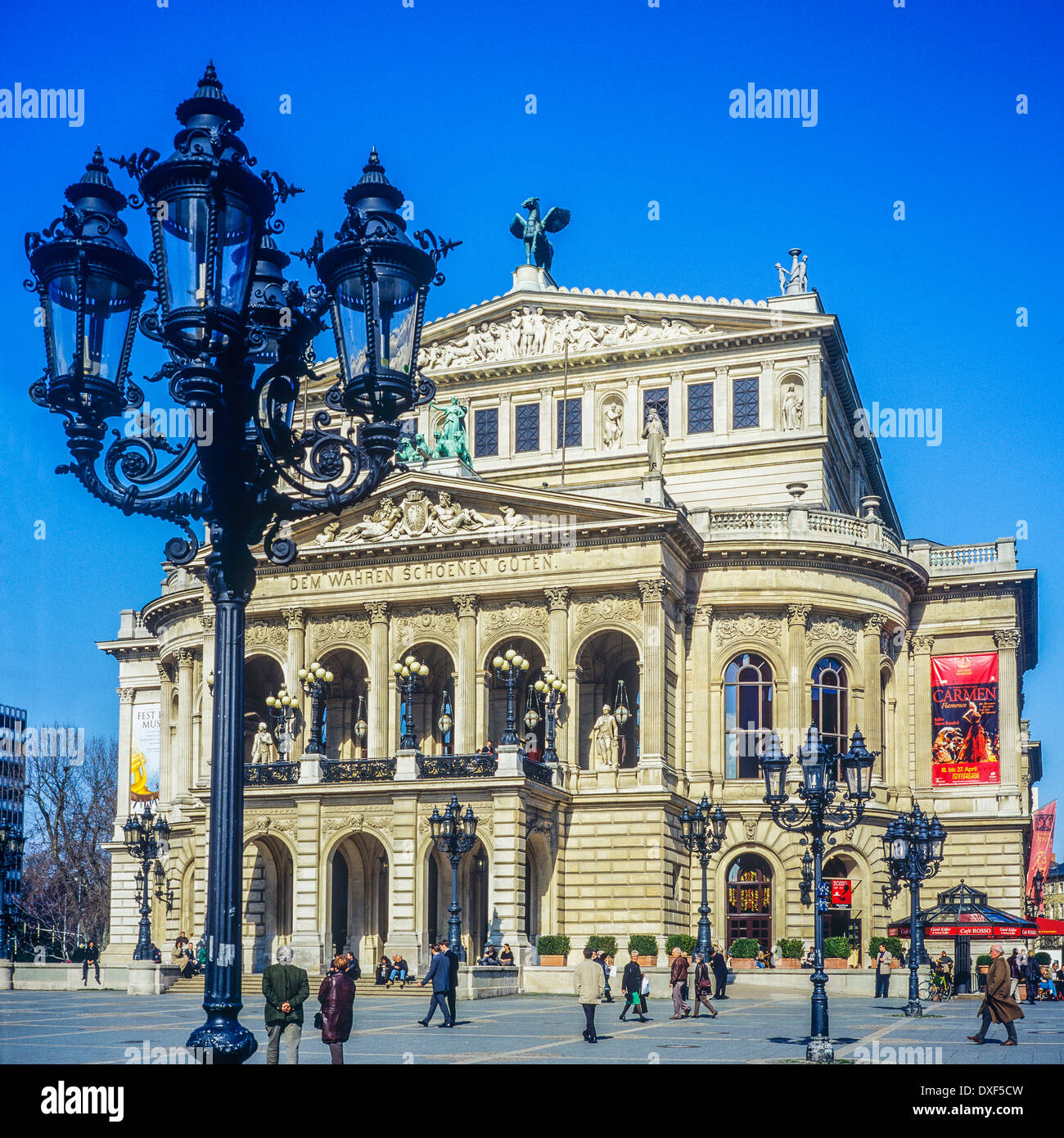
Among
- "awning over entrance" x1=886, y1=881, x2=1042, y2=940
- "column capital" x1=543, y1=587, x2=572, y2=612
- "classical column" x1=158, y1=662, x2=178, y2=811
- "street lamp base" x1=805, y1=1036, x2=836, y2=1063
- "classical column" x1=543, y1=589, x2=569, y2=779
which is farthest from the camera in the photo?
"classical column" x1=158, y1=662, x2=178, y2=811

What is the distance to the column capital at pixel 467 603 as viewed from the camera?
5541 centimetres

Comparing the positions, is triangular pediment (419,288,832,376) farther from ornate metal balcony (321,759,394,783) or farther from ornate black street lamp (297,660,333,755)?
ornate metal balcony (321,759,394,783)

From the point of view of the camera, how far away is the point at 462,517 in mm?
55562

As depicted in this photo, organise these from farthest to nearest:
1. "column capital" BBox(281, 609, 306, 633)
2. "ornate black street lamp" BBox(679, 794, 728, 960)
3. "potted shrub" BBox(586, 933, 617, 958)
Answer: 1. "column capital" BBox(281, 609, 306, 633)
2. "potted shrub" BBox(586, 933, 617, 958)
3. "ornate black street lamp" BBox(679, 794, 728, 960)

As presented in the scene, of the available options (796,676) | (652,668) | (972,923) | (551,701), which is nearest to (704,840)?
(652,668)

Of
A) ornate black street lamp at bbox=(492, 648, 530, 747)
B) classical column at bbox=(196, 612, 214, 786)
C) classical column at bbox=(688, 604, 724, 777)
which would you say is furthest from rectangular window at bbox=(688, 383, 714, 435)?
classical column at bbox=(196, 612, 214, 786)

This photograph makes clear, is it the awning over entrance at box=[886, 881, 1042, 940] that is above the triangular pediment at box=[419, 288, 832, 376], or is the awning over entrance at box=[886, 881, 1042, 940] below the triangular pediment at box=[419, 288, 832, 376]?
below

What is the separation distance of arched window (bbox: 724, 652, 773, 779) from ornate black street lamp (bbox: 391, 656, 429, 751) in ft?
36.6

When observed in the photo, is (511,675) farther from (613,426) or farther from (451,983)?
(451,983)

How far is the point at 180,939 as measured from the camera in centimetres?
5403

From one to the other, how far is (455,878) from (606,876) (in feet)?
40.3

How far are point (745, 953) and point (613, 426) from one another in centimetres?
2260

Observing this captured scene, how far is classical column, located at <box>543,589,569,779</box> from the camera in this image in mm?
54031

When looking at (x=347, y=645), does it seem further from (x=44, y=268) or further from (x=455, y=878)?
(x=44, y=268)
